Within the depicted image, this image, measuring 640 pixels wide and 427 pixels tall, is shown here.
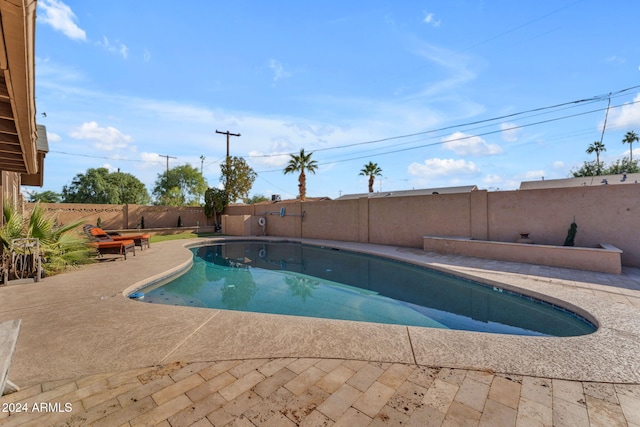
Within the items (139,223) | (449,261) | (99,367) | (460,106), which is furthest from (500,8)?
(139,223)

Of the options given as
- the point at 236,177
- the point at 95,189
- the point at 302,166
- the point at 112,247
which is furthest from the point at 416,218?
the point at 95,189

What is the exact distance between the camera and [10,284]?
5.96 metres

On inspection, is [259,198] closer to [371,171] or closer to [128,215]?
[371,171]

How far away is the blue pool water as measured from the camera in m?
4.91

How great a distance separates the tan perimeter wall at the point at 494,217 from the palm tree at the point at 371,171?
11931 mm

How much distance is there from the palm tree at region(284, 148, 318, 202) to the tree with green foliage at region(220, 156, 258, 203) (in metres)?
3.59

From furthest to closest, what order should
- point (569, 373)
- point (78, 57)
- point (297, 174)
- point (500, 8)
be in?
point (297, 174) → point (500, 8) → point (78, 57) → point (569, 373)

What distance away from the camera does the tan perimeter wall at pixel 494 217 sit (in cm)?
781

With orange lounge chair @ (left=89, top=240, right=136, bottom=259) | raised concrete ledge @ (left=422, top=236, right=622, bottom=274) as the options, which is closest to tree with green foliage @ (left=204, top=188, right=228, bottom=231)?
orange lounge chair @ (left=89, top=240, right=136, bottom=259)

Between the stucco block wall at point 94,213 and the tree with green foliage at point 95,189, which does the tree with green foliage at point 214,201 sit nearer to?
the stucco block wall at point 94,213

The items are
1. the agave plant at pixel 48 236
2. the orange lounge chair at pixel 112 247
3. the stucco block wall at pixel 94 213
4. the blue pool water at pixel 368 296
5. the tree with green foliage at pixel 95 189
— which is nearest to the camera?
the blue pool water at pixel 368 296

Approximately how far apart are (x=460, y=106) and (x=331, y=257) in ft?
33.1

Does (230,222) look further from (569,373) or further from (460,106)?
(569,373)

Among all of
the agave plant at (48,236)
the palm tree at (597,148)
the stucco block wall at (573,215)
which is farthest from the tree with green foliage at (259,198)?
the palm tree at (597,148)
